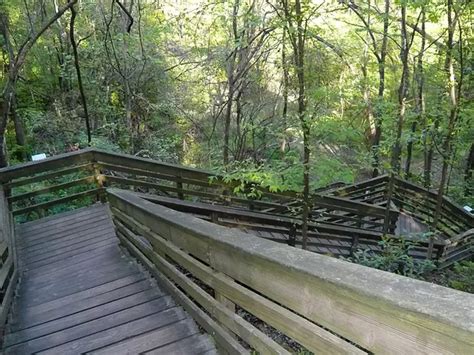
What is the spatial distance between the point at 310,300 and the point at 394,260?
19.3ft

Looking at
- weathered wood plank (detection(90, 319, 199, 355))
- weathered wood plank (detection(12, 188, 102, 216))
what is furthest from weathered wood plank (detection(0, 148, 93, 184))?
weathered wood plank (detection(90, 319, 199, 355))

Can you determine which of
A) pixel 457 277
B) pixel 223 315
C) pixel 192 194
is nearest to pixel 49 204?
pixel 192 194

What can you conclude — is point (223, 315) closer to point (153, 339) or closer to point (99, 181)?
point (153, 339)

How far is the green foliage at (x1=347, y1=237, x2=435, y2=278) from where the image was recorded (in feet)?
22.0

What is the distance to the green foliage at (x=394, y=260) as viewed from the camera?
6699mm

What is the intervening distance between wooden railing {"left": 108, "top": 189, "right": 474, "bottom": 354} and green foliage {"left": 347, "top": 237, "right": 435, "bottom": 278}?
4.41 metres

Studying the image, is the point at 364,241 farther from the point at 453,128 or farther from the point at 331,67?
the point at 331,67

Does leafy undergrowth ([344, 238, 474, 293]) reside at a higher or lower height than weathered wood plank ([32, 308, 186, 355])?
lower

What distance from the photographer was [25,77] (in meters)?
15.6

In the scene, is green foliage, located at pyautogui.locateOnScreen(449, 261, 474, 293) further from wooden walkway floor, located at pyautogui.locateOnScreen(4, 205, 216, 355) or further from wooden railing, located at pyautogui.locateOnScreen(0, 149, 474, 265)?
wooden walkway floor, located at pyautogui.locateOnScreen(4, 205, 216, 355)

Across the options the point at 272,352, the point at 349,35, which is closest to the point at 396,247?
the point at 272,352

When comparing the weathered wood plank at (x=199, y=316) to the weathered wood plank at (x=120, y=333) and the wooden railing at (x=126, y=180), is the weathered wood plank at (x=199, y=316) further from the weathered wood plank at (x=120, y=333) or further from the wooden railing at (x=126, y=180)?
the wooden railing at (x=126, y=180)

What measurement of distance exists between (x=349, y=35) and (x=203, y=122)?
625 centimetres

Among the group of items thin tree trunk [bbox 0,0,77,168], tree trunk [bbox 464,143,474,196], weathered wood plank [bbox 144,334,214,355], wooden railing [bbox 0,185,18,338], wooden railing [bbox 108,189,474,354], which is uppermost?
thin tree trunk [bbox 0,0,77,168]
